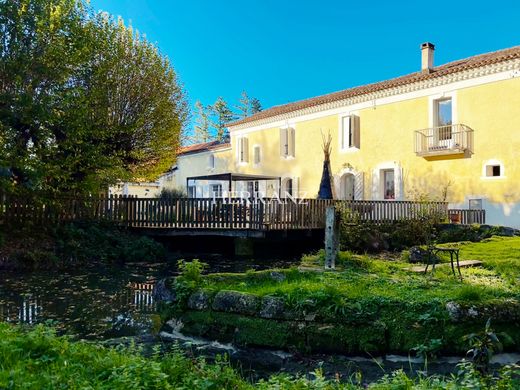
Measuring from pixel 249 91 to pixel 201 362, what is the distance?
56.9m

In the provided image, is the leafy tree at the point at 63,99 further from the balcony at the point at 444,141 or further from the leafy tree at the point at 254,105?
the leafy tree at the point at 254,105

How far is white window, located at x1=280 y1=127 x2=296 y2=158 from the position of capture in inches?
1056

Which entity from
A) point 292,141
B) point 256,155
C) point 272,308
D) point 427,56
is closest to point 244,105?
point 256,155

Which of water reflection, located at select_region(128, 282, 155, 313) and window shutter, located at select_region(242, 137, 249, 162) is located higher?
window shutter, located at select_region(242, 137, 249, 162)

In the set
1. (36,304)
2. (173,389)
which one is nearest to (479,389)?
(173,389)

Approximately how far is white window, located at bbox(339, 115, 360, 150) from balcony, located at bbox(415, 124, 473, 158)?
3.43 m

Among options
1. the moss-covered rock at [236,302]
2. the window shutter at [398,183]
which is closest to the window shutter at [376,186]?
the window shutter at [398,183]

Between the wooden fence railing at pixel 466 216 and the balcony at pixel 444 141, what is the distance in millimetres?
2634

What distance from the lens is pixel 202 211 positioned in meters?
15.0

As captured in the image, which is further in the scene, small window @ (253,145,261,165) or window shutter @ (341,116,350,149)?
small window @ (253,145,261,165)

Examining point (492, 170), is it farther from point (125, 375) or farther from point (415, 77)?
point (125, 375)

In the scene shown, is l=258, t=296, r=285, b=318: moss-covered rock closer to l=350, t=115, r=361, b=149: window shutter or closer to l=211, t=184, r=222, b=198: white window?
l=350, t=115, r=361, b=149: window shutter

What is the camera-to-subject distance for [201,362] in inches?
157

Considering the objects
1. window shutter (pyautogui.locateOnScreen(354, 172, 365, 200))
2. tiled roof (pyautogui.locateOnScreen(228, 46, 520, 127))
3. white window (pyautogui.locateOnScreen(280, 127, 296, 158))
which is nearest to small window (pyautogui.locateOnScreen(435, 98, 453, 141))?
tiled roof (pyautogui.locateOnScreen(228, 46, 520, 127))
